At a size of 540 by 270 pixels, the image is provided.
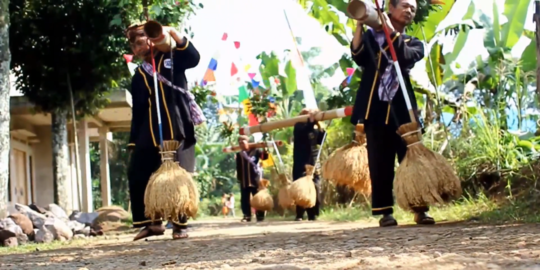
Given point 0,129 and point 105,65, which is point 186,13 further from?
point 0,129

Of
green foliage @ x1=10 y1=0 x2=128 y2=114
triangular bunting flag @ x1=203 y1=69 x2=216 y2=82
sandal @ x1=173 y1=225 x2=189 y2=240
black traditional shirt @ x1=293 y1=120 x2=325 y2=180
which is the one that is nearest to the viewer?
sandal @ x1=173 y1=225 x2=189 y2=240

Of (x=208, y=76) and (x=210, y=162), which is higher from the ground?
(x=210, y=162)

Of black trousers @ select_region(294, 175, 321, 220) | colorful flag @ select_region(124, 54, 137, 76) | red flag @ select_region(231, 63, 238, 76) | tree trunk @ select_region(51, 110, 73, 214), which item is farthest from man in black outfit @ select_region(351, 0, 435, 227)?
red flag @ select_region(231, 63, 238, 76)

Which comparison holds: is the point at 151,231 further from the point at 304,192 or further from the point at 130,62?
the point at 130,62

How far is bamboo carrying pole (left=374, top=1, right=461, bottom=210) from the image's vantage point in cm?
485

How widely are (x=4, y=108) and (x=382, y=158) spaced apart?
394 centimetres

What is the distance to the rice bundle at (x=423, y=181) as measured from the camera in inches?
191

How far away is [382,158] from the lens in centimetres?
546

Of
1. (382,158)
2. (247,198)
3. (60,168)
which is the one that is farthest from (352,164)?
(247,198)

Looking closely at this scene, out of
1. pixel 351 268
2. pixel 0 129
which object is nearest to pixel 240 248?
pixel 351 268

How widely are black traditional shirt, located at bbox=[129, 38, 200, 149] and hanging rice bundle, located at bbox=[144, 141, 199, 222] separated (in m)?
0.34

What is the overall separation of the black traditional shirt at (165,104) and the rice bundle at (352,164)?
1.25 metres

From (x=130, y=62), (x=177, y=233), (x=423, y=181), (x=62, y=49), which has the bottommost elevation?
(x=177, y=233)

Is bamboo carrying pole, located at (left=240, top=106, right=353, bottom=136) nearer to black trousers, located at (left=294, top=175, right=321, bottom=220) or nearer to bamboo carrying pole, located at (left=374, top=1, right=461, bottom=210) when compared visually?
black trousers, located at (left=294, top=175, right=321, bottom=220)
